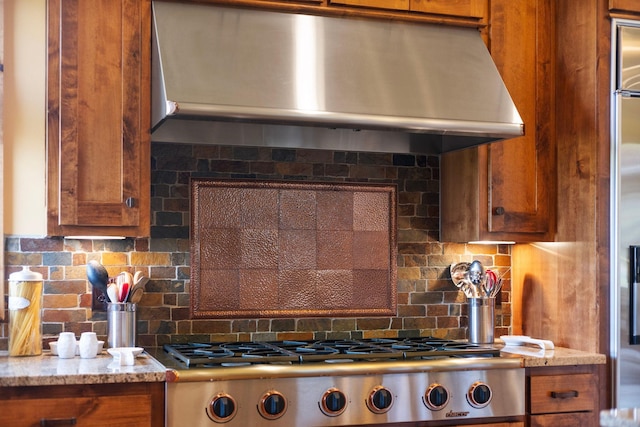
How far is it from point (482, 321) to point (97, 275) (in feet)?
5.46

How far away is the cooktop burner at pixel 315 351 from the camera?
320 centimetres

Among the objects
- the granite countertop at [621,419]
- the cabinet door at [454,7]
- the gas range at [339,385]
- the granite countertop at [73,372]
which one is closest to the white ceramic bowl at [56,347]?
the granite countertop at [73,372]

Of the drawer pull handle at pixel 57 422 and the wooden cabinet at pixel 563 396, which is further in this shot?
the wooden cabinet at pixel 563 396

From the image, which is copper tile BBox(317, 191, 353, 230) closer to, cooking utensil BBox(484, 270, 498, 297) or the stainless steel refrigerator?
cooking utensil BBox(484, 270, 498, 297)

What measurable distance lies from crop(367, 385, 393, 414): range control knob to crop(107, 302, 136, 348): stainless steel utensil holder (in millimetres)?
981

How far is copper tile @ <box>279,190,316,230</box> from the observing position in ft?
12.7

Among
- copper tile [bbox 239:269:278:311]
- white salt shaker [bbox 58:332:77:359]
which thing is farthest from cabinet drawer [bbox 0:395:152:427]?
copper tile [bbox 239:269:278:311]

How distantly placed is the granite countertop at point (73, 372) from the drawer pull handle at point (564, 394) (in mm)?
1540

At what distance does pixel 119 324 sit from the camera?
3.44m

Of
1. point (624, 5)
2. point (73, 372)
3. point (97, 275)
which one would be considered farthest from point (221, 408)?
point (624, 5)

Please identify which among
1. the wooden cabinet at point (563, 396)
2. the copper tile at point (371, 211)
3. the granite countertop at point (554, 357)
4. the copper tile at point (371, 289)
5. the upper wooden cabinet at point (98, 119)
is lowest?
the wooden cabinet at point (563, 396)

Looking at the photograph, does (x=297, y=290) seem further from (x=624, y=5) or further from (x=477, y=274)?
(x=624, y=5)

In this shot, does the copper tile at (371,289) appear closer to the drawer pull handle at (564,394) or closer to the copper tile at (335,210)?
the copper tile at (335,210)

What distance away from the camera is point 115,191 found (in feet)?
11.0
